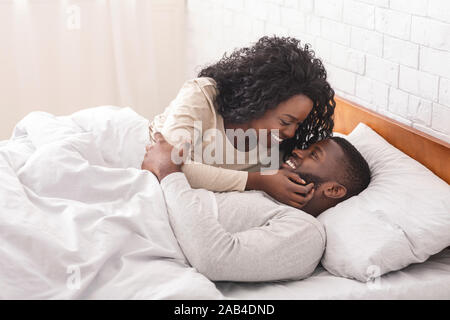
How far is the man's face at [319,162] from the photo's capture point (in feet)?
5.27

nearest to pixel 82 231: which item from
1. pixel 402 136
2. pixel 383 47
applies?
pixel 402 136

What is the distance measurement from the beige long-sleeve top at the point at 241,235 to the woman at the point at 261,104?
132 millimetres

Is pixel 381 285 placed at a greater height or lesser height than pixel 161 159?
lesser

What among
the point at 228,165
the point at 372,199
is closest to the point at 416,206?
the point at 372,199

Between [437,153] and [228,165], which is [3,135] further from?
[437,153]

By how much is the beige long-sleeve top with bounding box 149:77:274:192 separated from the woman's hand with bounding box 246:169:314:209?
0.12 ft

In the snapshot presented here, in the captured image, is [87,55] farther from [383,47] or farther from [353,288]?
[353,288]

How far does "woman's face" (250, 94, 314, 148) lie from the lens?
68.0 inches

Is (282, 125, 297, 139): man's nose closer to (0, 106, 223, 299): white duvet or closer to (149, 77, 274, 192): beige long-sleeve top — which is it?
(149, 77, 274, 192): beige long-sleeve top

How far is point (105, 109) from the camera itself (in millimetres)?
2021

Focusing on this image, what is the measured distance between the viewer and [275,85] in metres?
1.74

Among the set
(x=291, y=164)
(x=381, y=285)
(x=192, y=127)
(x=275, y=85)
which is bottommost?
(x=381, y=285)

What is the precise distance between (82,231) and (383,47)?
1115 mm

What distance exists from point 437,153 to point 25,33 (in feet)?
7.03
